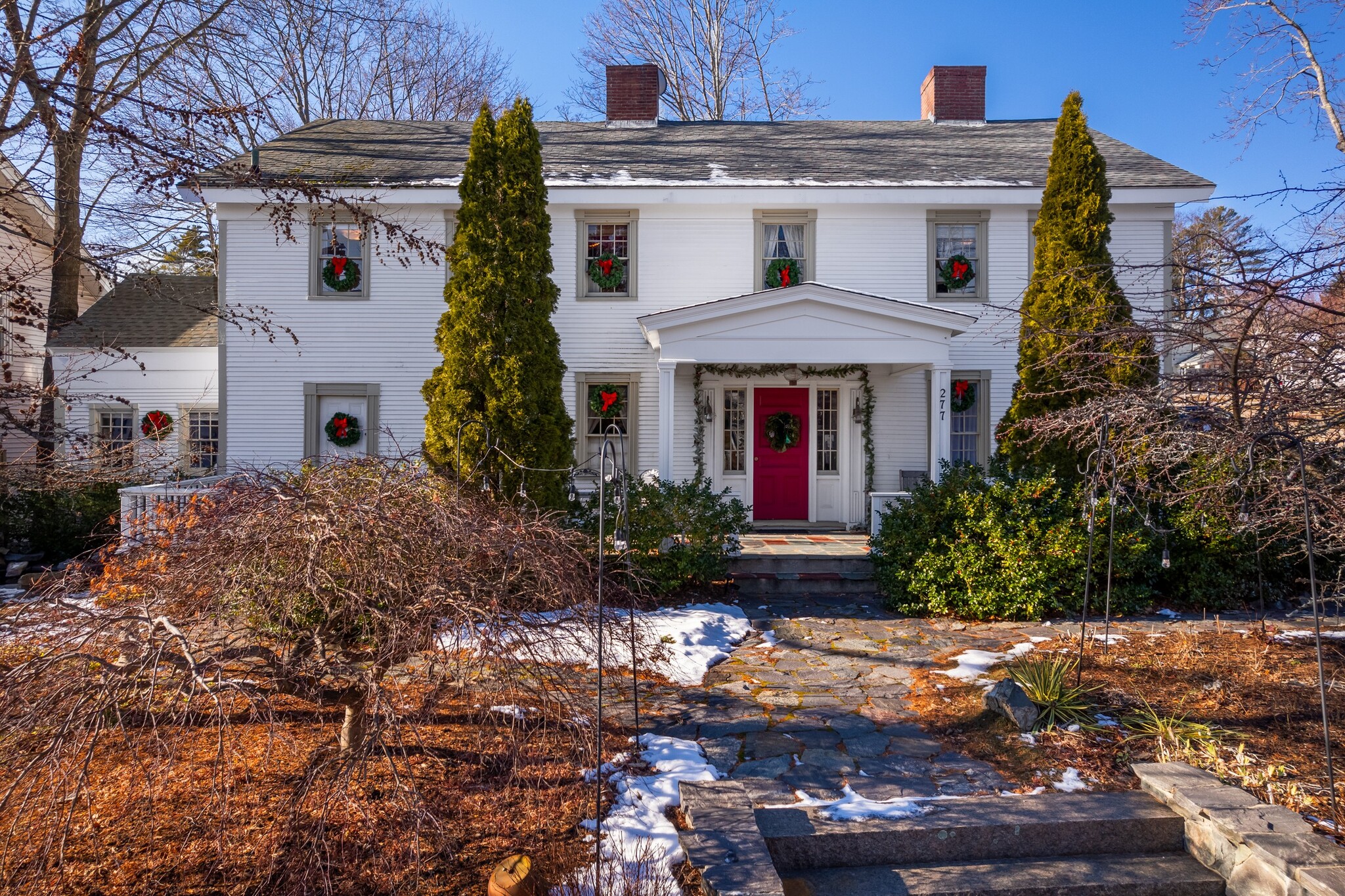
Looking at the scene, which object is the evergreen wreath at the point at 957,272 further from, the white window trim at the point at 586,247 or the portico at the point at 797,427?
the white window trim at the point at 586,247

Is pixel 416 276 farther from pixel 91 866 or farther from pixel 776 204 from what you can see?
pixel 91 866

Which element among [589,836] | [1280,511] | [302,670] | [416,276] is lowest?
[589,836]

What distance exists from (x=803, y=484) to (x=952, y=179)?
5.18 m

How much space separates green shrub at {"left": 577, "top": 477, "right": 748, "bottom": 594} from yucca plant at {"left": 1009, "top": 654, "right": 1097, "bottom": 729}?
11.8 ft

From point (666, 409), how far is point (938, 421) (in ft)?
12.1

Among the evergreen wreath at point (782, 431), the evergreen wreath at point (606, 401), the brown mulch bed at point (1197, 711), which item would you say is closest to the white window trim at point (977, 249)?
the evergreen wreath at point (782, 431)

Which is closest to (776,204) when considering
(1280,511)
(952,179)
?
(952,179)

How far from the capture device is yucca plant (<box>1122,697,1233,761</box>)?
4590 millimetres

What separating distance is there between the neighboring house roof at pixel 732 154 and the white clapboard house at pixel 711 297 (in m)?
0.09

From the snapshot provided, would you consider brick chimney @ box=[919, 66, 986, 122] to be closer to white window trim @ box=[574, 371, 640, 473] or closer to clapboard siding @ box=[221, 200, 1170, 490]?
clapboard siding @ box=[221, 200, 1170, 490]

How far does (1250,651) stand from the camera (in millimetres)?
6562

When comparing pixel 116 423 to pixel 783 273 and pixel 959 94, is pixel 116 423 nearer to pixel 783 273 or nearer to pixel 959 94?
pixel 783 273

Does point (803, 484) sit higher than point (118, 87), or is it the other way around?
point (118, 87)

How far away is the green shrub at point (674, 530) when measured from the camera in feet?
27.7
